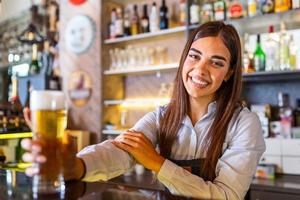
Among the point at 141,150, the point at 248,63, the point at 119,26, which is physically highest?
the point at 119,26

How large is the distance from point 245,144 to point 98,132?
7.62 feet

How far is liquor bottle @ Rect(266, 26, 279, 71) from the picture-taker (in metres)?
2.45

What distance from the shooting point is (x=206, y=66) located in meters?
1.24

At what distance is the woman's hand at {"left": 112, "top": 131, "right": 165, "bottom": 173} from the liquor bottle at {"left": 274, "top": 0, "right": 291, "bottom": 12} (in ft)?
5.73

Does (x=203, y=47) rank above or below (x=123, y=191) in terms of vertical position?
above

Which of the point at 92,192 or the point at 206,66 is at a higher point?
the point at 206,66

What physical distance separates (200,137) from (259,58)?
1453 mm

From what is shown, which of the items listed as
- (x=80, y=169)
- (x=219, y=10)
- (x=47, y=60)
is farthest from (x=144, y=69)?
(x=80, y=169)

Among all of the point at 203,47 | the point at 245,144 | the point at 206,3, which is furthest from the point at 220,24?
the point at 206,3

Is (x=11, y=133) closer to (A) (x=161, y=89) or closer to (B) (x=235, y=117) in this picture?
(A) (x=161, y=89)

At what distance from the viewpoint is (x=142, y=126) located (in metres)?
1.32

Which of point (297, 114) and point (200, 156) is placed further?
point (297, 114)

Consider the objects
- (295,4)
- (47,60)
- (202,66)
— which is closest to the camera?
(202,66)

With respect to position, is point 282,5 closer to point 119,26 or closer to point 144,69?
point 144,69
